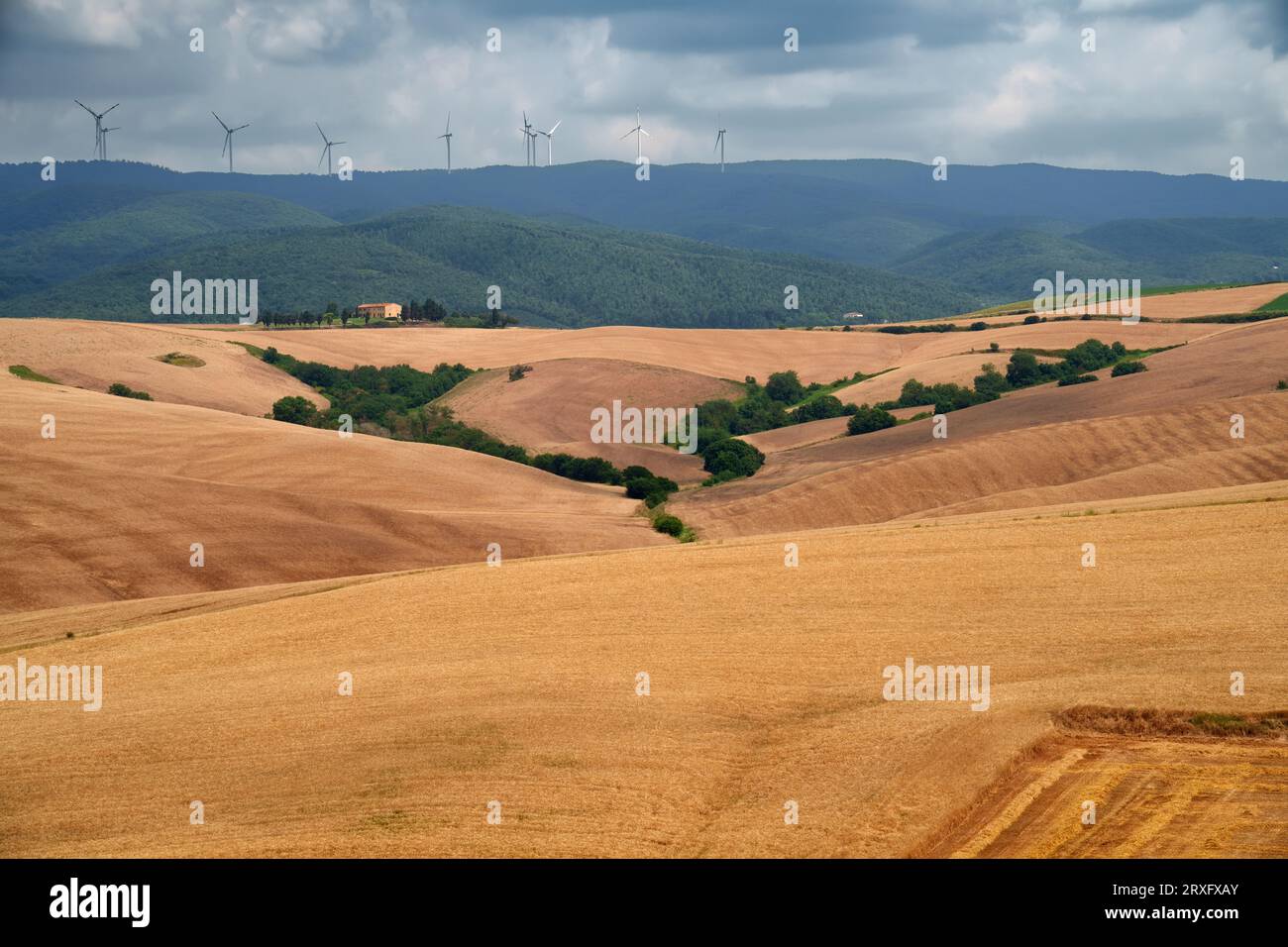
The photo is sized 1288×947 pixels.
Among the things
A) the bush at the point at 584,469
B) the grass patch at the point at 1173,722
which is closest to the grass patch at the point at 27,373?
the bush at the point at 584,469

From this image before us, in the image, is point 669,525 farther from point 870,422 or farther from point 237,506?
point 870,422

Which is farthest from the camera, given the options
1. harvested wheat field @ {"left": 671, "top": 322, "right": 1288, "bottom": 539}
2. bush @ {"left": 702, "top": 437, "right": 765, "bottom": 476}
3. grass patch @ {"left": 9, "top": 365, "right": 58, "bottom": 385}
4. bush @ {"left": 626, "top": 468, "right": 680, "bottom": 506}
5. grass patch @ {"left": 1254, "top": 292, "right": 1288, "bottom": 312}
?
grass patch @ {"left": 1254, "top": 292, "right": 1288, "bottom": 312}

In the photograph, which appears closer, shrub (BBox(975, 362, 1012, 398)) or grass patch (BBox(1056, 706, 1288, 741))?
grass patch (BBox(1056, 706, 1288, 741))

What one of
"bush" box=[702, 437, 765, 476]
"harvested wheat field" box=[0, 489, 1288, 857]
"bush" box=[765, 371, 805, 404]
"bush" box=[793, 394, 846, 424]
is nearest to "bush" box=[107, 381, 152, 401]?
"bush" box=[702, 437, 765, 476]

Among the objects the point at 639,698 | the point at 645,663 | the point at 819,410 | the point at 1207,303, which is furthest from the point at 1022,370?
the point at 639,698

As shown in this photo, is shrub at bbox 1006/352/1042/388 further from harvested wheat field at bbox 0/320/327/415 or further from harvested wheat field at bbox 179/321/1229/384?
harvested wheat field at bbox 0/320/327/415

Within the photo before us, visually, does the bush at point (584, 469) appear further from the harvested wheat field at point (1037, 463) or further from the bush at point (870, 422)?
the bush at point (870, 422)

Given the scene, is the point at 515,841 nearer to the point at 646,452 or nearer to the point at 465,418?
the point at 646,452
